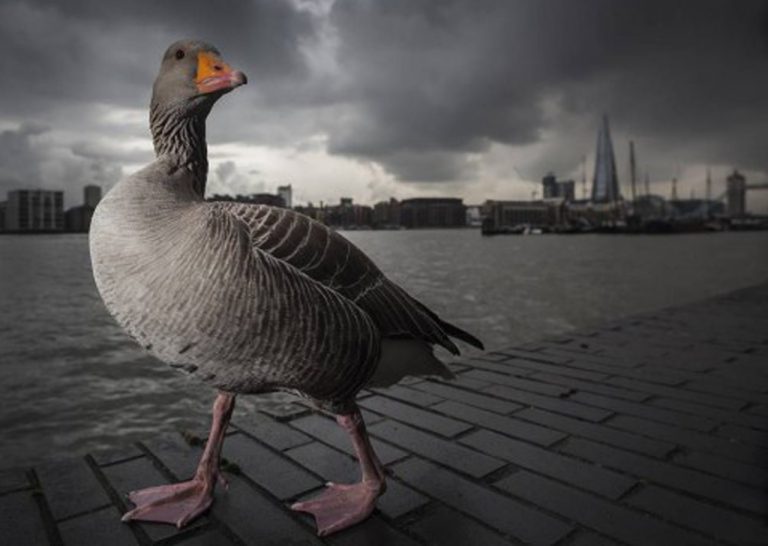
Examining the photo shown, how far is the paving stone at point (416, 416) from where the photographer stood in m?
3.98

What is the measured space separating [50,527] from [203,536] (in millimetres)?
799

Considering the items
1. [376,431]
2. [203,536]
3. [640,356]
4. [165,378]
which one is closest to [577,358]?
[640,356]

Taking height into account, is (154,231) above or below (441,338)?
above

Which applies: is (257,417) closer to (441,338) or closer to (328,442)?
(328,442)

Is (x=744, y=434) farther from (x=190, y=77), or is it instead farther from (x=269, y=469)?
(x=190, y=77)

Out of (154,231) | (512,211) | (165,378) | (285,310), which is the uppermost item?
(512,211)

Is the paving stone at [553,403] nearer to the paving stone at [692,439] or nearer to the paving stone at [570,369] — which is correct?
the paving stone at [692,439]

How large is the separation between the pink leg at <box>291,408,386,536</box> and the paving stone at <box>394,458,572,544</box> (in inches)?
16.1

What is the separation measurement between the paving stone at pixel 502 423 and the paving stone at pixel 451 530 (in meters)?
1.19

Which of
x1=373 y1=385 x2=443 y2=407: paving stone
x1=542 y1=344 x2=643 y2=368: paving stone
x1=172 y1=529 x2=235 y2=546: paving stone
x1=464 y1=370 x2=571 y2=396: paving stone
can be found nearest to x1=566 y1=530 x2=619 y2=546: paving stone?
x1=172 y1=529 x2=235 y2=546: paving stone

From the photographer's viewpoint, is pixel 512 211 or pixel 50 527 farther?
pixel 512 211

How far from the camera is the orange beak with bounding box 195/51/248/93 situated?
2.36m

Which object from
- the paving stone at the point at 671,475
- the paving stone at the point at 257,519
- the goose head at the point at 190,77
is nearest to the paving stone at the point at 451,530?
the paving stone at the point at 257,519

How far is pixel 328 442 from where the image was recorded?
3.75 m
